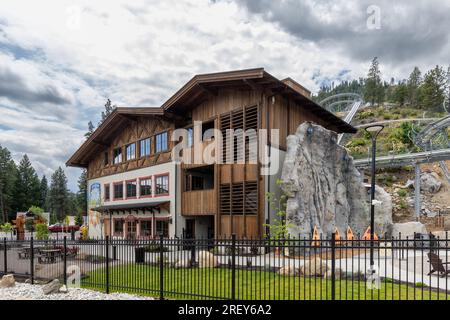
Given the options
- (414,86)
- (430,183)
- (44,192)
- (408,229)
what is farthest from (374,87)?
(44,192)

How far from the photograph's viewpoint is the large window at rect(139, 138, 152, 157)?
92.7 feet

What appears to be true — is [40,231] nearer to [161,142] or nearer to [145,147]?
[145,147]

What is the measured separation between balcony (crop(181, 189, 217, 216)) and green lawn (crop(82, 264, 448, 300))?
10.3 meters

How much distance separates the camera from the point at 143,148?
28922 mm

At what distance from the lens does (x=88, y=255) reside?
12258 mm

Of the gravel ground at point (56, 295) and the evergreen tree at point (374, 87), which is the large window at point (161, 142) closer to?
the gravel ground at point (56, 295)

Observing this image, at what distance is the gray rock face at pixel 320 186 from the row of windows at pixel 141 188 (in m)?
10.9

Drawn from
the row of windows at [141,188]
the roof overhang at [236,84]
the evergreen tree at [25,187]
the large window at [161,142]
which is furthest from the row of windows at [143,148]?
the evergreen tree at [25,187]

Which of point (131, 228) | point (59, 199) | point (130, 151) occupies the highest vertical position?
point (130, 151)

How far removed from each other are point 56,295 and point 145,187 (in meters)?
17.5
